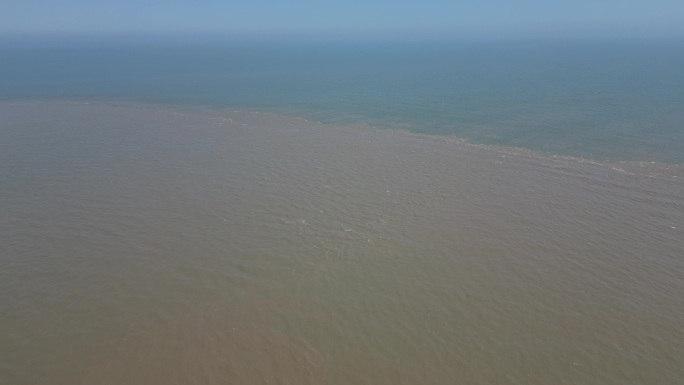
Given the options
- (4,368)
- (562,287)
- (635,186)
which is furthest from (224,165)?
(635,186)

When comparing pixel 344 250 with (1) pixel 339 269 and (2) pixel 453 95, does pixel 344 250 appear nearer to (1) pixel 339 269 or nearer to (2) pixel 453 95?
(1) pixel 339 269

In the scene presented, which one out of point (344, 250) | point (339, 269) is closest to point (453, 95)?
point (344, 250)

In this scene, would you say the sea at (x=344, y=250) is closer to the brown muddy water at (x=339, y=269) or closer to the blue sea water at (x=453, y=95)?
the brown muddy water at (x=339, y=269)

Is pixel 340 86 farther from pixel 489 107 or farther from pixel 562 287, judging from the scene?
pixel 562 287

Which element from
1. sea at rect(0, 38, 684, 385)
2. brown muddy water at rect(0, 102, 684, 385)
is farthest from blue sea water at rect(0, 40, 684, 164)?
brown muddy water at rect(0, 102, 684, 385)

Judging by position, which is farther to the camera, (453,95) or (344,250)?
A: (453,95)

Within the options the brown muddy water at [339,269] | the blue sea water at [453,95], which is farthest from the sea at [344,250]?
the blue sea water at [453,95]
